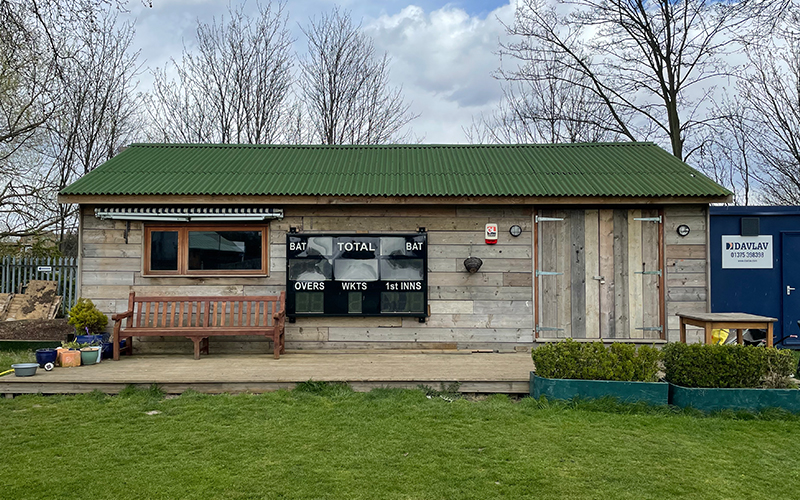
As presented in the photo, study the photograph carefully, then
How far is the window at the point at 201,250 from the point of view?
793 centimetres

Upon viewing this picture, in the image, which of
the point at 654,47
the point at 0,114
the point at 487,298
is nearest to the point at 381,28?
the point at 654,47

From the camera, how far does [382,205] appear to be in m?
7.96

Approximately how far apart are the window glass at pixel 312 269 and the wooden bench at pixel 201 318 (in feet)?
1.66

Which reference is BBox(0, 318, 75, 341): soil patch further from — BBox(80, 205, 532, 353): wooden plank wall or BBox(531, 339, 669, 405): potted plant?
BBox(531, 339, 669, 405): potted plant

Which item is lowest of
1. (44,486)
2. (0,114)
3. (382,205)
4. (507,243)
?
(44,486)

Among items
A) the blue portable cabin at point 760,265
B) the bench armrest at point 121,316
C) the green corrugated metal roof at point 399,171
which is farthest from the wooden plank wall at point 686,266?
the bench armrest at point 121,316

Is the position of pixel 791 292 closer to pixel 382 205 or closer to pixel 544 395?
pixel 544 395

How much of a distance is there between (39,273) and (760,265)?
47.8ft

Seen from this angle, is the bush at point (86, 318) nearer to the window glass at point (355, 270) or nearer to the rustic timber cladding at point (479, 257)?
the rustic timber cladding at point (479, 257)

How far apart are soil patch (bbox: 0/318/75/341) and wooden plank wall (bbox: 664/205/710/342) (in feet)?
33.1

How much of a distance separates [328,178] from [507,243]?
9.34 ft

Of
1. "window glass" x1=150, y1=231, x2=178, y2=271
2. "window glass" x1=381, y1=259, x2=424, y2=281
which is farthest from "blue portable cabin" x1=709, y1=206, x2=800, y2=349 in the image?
"window glass" x1=150, y1=231, x2=178, y2=271

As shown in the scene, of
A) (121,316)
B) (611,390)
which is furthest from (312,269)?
(611,390)

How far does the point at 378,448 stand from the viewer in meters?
4.35
